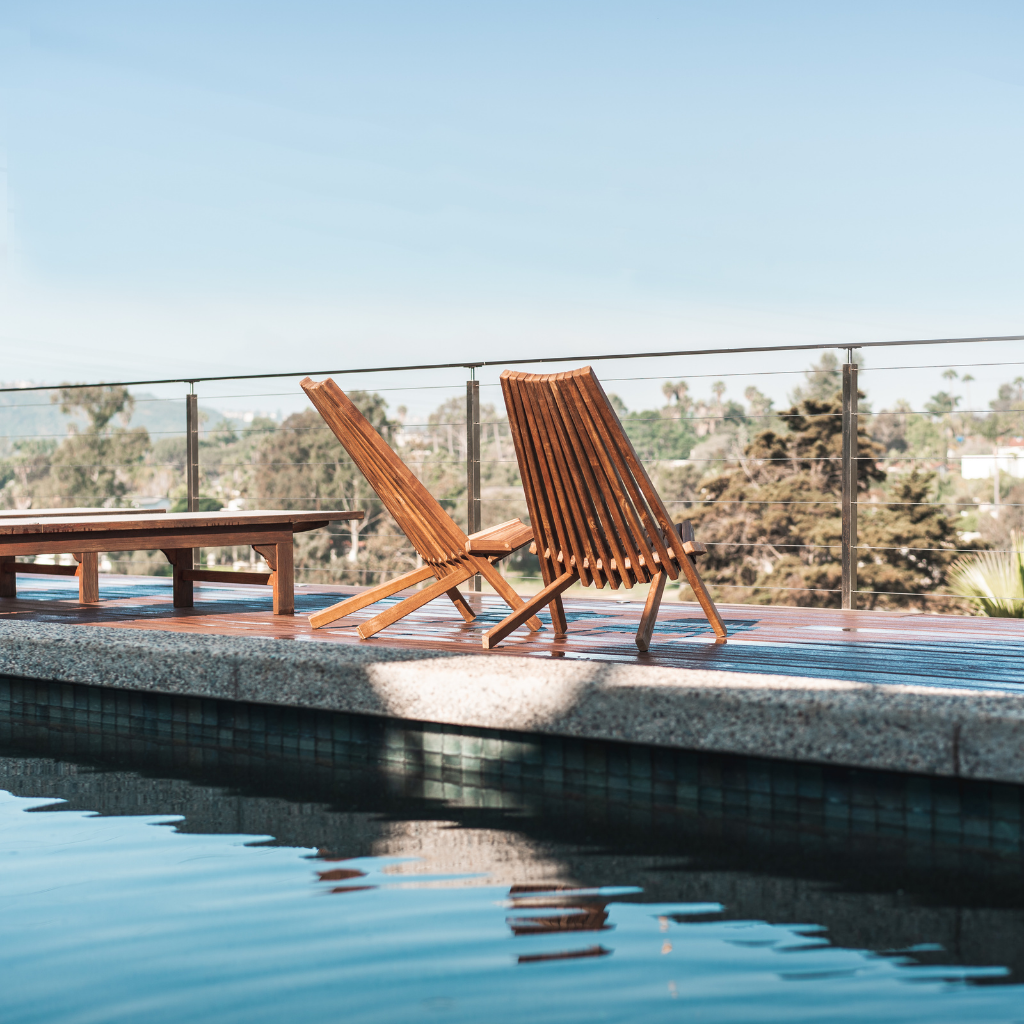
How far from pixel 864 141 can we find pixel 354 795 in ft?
110

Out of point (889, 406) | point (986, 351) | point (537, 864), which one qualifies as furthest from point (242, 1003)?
point (889, 406)

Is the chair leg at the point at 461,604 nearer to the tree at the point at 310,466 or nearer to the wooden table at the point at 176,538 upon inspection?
the wooden table at the point at 176,538

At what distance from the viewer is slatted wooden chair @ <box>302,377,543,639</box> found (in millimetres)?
3342

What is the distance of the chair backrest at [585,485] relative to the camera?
2926 mm

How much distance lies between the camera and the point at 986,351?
2339 centimetres

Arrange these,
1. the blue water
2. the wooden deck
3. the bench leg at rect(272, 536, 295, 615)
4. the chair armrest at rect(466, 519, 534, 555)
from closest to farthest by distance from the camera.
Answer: the blue water
the wooden deck
the chair armrest at rect(466, 519, 534, 555)
the bench leg at rect(272, 536, 295, 615)

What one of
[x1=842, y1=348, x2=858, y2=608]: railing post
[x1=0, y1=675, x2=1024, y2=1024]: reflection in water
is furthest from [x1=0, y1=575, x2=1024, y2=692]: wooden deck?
[x1=0, y1=675, x2=1024, y2=1024]: reflection in water

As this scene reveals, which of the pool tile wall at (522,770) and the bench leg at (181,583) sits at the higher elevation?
the bench leg at (181,583)

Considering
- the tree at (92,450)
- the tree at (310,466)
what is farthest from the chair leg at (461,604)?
the tree at (92,450)

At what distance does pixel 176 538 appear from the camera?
12.5ft

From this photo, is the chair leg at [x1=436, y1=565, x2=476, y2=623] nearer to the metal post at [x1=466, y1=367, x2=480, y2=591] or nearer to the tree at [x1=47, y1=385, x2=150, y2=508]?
the metal post at [x1=466, y1=367, x2=480, y2=591]

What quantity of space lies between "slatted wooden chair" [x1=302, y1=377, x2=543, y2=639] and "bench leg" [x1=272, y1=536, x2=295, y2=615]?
0.60 m

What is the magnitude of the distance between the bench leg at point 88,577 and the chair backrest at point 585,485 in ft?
6.60

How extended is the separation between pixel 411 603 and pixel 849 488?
191cm
